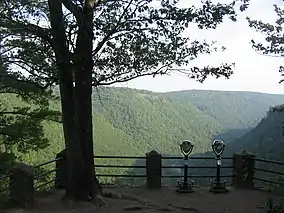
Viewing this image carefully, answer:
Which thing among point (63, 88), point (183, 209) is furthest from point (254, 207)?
point (63, 88)

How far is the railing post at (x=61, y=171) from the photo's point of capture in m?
11.3

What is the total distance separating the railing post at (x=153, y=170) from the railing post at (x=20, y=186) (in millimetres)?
3636

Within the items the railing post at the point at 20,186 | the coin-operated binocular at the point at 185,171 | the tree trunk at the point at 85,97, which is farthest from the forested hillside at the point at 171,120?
the railing post at the point at 20,186

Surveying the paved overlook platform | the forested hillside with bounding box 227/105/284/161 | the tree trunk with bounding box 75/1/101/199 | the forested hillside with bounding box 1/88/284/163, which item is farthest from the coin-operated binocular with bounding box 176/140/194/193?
the forested hillside with bounding box 1/88/284/163

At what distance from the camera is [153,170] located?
1172 centimetres

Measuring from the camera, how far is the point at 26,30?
10.1 metres

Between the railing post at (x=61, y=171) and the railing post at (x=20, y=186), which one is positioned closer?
the railing post at (x=20, y=186)

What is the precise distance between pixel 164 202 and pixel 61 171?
2.97 m

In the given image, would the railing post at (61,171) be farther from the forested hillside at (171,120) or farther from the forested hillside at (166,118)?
the forested hillside at (166,118)

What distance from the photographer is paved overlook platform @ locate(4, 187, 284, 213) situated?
31.1ft

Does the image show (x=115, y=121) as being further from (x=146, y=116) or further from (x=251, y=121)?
(x=251, y=121)

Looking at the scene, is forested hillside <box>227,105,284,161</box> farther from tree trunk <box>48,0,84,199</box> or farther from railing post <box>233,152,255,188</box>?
tree trunk <box>48,0,84,199</box>

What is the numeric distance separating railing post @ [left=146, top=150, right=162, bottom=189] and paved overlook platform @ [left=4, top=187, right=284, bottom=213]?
22 centimetres

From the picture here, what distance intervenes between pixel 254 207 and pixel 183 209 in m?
1.70
